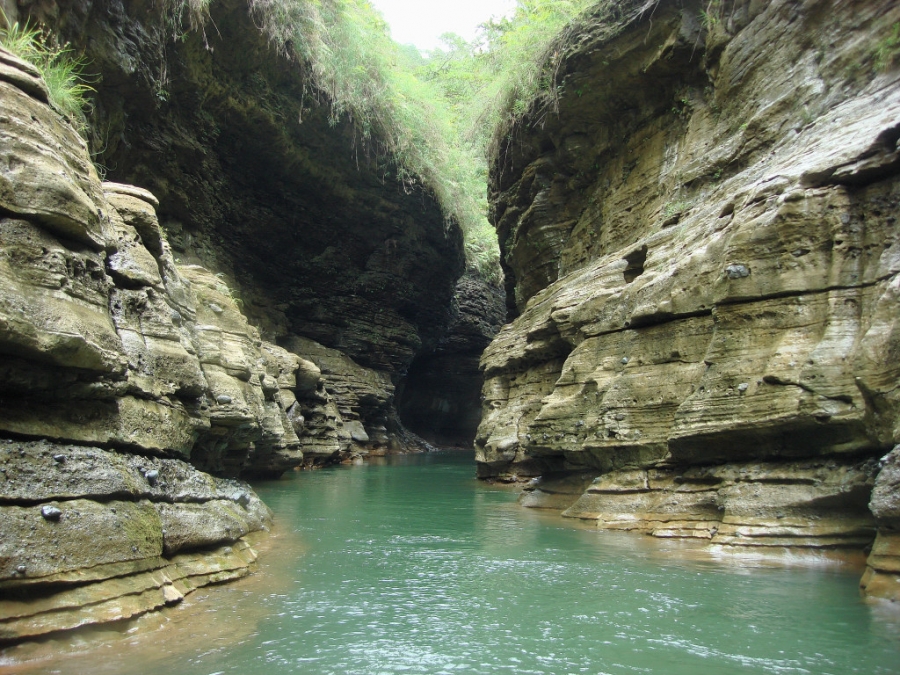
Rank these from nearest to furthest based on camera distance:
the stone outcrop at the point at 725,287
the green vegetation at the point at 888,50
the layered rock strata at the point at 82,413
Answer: the layered rock strata at the point at 82,413 → the stone outcrop at the point at 725,287 → the green vegetation at the point at 888,50

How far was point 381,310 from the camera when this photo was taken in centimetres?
2617

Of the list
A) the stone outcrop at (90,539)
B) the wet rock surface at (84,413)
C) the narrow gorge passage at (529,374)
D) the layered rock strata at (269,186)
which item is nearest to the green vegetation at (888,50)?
the narrow gorge passage at (529,374)

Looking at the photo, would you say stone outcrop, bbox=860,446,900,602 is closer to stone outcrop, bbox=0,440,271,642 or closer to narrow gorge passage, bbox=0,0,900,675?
narrow gorge passage, bbox=0,0,900,675

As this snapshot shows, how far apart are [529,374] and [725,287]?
23.3ft

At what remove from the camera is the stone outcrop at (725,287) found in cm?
558

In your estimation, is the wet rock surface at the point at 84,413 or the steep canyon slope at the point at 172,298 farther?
the steep canyon slope at the point at 172,298

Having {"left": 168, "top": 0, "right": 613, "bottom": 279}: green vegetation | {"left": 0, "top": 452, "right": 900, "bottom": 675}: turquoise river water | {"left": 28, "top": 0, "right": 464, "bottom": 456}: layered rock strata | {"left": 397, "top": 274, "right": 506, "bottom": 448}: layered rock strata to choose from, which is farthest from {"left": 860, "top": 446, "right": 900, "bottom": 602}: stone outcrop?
{"left": 397, "top": 274, "right": 506, "bottom": 448}: layered rock strata

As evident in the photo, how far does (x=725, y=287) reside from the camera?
263 inches

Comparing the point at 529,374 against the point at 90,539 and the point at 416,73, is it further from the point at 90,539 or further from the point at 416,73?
the point at 416,73

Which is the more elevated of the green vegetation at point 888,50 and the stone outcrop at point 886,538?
the green vegetation at point 888,50

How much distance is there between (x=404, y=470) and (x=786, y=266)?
14427 mm

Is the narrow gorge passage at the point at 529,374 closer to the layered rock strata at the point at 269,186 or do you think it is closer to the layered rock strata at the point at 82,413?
the layered rock strata at the point at 82,413

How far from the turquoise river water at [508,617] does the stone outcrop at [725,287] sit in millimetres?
942

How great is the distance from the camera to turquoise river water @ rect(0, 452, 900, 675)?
3412 mm
